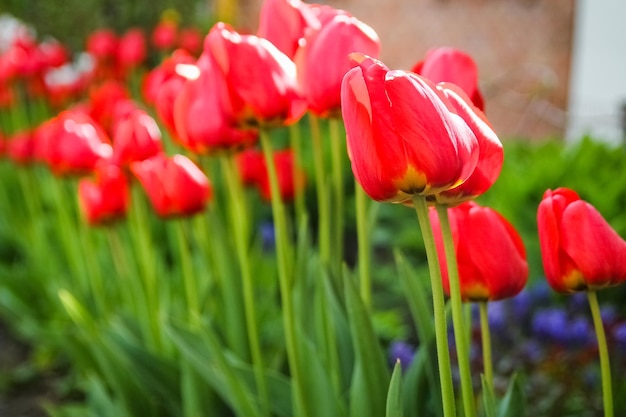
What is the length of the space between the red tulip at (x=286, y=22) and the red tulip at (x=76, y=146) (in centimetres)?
59

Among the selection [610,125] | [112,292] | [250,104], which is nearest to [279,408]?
[250,104]

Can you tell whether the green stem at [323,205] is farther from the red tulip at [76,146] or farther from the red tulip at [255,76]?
the red tulip at [76,146]

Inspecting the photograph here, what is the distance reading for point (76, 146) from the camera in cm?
119

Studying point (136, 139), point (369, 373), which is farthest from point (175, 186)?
point (369, 373)

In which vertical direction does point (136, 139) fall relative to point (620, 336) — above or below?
above

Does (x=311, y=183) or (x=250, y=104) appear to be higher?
(x=250, y=104)

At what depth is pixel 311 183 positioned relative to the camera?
244 cm

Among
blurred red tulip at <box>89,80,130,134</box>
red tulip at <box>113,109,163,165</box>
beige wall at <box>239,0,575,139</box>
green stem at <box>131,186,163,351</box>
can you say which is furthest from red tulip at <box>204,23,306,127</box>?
beige wall at <box>239,0,575,139</box>

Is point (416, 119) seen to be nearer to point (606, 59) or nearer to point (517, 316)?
point (517, 316)

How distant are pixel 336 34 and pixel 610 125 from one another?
3416 mm

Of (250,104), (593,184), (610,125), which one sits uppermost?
(250,104)

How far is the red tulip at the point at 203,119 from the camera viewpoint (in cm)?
73

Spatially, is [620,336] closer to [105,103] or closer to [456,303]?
[456,303]

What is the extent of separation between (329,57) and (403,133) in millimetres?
203
